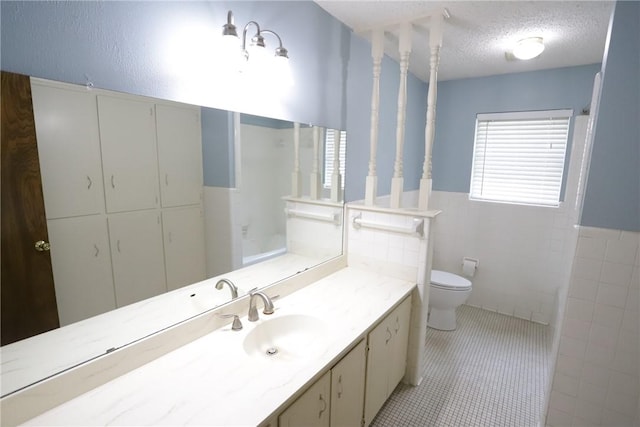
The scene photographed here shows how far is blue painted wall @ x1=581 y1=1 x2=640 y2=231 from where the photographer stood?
1.28 meters

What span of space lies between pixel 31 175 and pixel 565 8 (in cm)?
Answer: 259

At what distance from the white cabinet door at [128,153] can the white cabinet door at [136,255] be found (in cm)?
5

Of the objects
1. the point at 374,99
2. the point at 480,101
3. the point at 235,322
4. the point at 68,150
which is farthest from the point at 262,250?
the point at 480,101

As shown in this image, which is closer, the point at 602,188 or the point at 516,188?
the point at 602,188

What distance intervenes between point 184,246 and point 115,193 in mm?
341

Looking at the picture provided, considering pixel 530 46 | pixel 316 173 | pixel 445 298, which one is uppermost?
pixel 530 46

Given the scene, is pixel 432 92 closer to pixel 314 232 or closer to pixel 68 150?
pixel 314 232

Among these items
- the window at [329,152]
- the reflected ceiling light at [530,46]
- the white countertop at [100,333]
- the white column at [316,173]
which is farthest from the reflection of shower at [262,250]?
the reflected ceiling light at [530,46]

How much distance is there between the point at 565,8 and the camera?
172 cm

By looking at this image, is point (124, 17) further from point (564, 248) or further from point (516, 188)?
point (564, 248)

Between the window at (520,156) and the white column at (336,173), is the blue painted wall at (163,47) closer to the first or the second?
the white column at (336,173)

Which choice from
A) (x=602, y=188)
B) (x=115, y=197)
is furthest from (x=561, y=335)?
(x=115, y=197)

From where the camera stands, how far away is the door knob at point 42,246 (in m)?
0.86

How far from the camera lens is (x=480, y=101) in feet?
9.93
